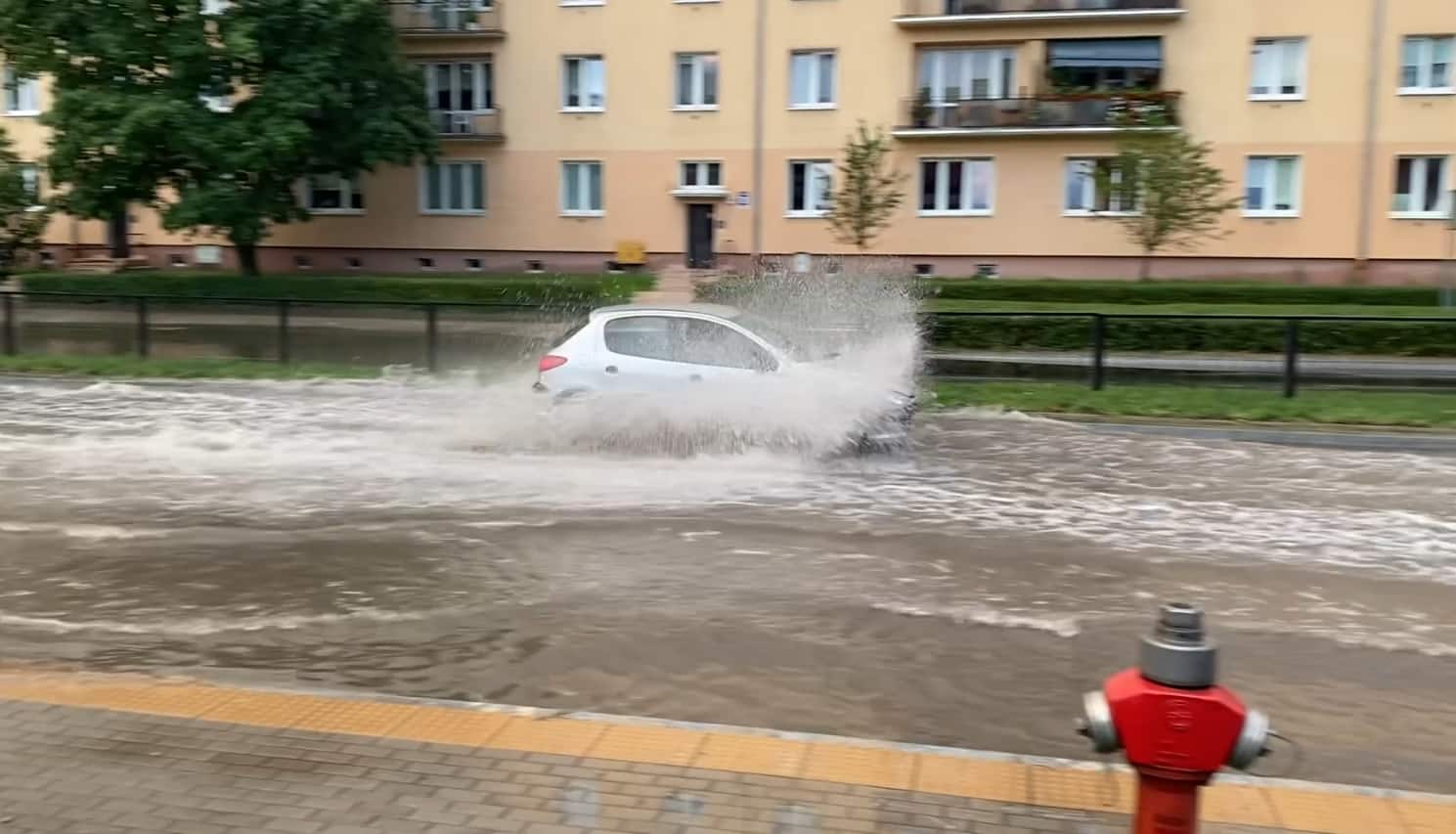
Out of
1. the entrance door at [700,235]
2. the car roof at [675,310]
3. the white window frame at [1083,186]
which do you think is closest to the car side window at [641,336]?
the car roof at [675,310]

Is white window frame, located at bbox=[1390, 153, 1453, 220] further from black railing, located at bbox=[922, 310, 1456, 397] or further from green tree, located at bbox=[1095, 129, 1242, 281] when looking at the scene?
black railing, located at bbox=[922, 310, 1456, 397]

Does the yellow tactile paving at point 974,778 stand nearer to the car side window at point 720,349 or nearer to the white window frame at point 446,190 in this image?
the car side window at point 720,349

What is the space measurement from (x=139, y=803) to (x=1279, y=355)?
16.7 meters

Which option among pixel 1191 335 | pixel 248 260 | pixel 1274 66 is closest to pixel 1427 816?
pixel 1191 335

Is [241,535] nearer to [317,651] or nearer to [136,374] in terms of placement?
[317,651]

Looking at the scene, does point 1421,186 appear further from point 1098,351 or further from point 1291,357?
point 1098,351

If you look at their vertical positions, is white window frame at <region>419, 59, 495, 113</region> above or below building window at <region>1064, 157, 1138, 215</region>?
above

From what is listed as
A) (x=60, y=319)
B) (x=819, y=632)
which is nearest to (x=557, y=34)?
(x=60, y=319)

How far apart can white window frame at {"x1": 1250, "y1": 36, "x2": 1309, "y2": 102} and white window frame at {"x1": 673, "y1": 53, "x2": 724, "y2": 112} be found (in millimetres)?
15142

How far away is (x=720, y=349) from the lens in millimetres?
12359

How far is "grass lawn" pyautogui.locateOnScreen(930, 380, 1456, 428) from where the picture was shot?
14.8 metres

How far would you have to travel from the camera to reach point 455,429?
550 inches

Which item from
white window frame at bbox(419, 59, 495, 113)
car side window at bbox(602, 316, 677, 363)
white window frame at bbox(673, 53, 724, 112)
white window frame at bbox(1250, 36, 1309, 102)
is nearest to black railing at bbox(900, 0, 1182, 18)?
white window frame at bbox(1250, 36, 1309, 102)

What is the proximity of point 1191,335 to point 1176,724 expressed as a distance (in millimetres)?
19058
